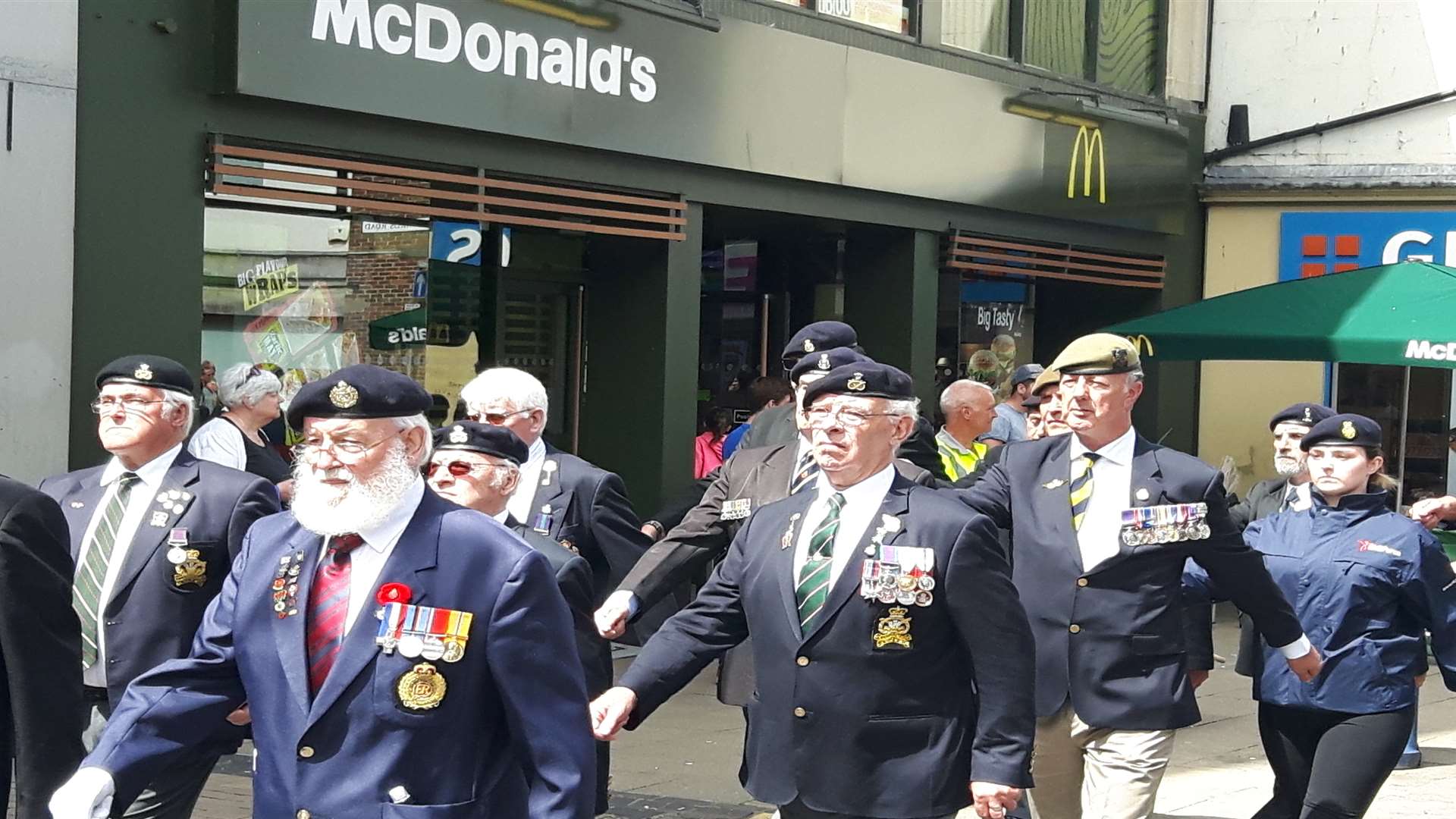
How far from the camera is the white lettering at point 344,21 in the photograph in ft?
31.3

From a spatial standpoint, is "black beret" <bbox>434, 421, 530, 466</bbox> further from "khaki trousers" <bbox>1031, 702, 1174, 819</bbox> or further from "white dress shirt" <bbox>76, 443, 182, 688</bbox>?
"khaki trousers" <bbox>1031, 702, 1174, 819</bbox>

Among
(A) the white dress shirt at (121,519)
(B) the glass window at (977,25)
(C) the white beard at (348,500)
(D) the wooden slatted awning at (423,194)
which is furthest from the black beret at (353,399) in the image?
(B) the glass window at (977,25)

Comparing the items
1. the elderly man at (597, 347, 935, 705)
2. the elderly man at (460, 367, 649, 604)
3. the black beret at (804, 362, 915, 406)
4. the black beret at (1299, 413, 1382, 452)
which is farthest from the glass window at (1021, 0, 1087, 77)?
the black beret at (804, 362, 915, 406)

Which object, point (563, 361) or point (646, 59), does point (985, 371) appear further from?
point (646, 59)

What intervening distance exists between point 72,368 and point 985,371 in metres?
9.12

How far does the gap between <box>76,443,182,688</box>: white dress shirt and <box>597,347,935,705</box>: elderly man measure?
4.72 ft

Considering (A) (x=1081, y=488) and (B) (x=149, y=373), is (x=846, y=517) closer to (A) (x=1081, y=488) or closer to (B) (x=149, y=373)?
(A) (x=1081, y=488)

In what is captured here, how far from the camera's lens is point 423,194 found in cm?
1030

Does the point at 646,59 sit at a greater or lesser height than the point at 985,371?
greater

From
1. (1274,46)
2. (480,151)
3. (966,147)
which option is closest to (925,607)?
(480,151)

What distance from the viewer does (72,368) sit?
884 centimetres

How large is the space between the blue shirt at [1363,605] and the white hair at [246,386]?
4236 mm

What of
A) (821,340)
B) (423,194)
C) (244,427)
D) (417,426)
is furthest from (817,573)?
(423,194)

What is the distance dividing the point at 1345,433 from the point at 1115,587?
1294 millimetres
